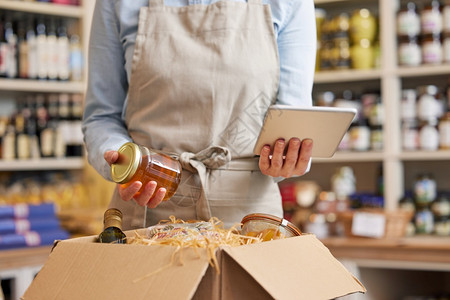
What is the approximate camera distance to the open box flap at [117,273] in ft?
2.29

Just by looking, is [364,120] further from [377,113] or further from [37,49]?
[37,49]

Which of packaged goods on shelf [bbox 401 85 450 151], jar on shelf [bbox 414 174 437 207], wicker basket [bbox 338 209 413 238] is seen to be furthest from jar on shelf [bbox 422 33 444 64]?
wicker basket [bbox 338 209 413 238]

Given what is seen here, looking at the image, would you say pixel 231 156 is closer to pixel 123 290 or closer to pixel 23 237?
pixel 123 290

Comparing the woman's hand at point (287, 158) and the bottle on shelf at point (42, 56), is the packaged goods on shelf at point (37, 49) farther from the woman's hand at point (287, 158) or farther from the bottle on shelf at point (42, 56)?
the woman's hand at point (287, 158)

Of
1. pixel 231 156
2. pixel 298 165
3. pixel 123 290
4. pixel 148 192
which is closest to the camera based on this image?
pixel 123 290

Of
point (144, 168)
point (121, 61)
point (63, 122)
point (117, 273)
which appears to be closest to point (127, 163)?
point (144, 168)

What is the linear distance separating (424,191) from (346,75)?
0.65m

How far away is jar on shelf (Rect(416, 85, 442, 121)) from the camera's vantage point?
2766 millimetres

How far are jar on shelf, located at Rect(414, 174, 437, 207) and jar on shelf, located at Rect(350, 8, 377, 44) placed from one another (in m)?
A: 0.70

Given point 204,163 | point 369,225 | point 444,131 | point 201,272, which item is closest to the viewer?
point 201,272

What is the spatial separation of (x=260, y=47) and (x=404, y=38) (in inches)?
71.4

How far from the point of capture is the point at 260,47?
46.6 inches

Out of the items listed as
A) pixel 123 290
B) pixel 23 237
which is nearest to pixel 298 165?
pixel 123 290

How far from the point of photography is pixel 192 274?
0.70m
